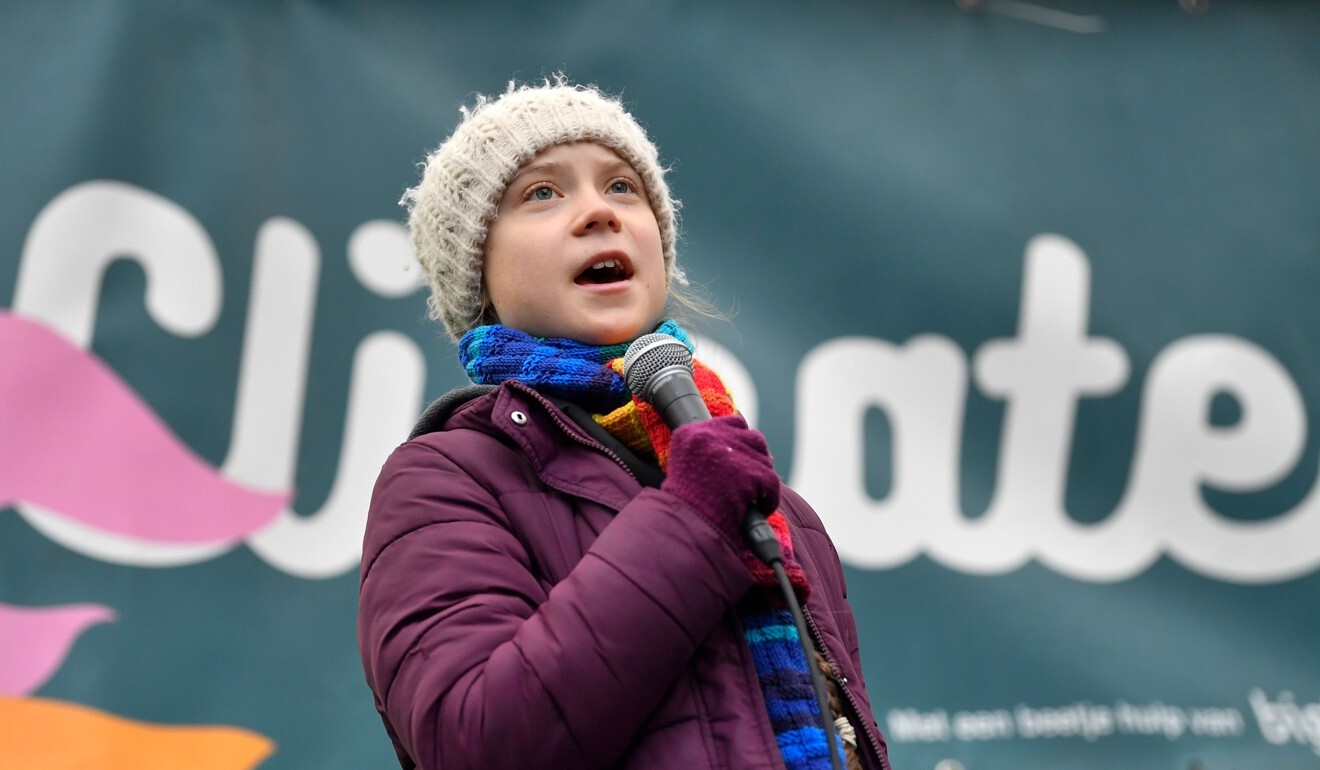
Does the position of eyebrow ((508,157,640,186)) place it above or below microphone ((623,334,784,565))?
above

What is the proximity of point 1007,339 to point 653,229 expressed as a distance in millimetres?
1617

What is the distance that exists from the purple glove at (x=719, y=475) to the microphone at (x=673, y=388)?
0.02m

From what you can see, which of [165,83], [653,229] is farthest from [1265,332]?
[165,83]

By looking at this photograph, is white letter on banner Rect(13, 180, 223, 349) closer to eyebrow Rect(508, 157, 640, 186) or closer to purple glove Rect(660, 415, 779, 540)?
eyebrow Rect(508, 157, 640, 186)

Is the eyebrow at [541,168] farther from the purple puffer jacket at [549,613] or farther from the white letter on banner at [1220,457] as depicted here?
the white letter on banner at [1220,457]

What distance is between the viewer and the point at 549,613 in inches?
37.9

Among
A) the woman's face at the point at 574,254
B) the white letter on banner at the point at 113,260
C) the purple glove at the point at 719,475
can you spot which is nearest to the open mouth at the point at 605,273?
the woman's face at the point at 574,254

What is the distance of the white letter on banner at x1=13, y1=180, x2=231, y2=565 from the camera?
2.42 meters

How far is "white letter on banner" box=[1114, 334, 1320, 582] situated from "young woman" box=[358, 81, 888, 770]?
1.63 metres

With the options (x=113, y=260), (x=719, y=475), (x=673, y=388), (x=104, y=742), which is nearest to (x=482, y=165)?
(x=673, y=388)

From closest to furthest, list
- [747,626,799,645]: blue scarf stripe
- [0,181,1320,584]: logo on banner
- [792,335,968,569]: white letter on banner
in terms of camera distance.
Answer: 1. [747,626,799,645]: blue scarf stripe
2. [0,181,1320,584]: logo on banner
3. [792,335,968,569]: white letter on banner

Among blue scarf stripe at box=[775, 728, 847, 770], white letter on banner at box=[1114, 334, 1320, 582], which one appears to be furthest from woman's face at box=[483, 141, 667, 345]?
white letter on banner at box=[1114, 334, 1320, 582]

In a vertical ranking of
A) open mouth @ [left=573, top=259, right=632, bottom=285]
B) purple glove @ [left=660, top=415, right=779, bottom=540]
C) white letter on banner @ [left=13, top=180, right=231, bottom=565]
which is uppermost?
white letter on banner @ [left=13, top=180, right=231, bottom=565]

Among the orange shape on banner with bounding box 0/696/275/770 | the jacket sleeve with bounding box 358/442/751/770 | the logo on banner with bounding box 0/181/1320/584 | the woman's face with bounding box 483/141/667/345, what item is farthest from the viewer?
the logo on banner with bounding box 0/181/1320/584
